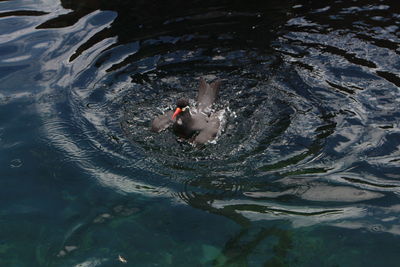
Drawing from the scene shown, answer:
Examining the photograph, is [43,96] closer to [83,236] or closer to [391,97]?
[83,236]

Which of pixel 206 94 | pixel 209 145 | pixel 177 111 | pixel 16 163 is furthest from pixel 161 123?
pixel 16 163

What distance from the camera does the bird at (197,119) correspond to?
25.0ft

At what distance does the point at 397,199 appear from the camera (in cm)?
610

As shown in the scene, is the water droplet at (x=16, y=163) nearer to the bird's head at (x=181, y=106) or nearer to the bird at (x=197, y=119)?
the bird at (x=197, y=119)

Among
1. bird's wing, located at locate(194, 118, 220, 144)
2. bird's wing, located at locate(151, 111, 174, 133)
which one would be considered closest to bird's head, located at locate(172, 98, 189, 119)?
bird's wing, located at locate(151, 111, 174, 133)

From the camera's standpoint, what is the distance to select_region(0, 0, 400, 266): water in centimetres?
578

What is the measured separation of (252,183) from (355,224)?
127 cm

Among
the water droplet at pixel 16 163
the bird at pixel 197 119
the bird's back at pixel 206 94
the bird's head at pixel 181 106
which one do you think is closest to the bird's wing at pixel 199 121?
the bird at pixel 197 119

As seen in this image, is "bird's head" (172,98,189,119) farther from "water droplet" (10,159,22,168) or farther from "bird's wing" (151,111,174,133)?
"water droplet" (10,159,22,168)

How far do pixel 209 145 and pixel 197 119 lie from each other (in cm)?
82

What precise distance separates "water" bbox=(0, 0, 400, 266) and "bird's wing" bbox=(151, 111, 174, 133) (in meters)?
0.15

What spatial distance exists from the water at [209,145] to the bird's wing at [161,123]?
0.48ft

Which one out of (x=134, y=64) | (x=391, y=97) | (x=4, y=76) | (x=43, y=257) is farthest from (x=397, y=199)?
(x=4, y=76)

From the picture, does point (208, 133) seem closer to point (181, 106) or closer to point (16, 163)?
point (181, 106)
